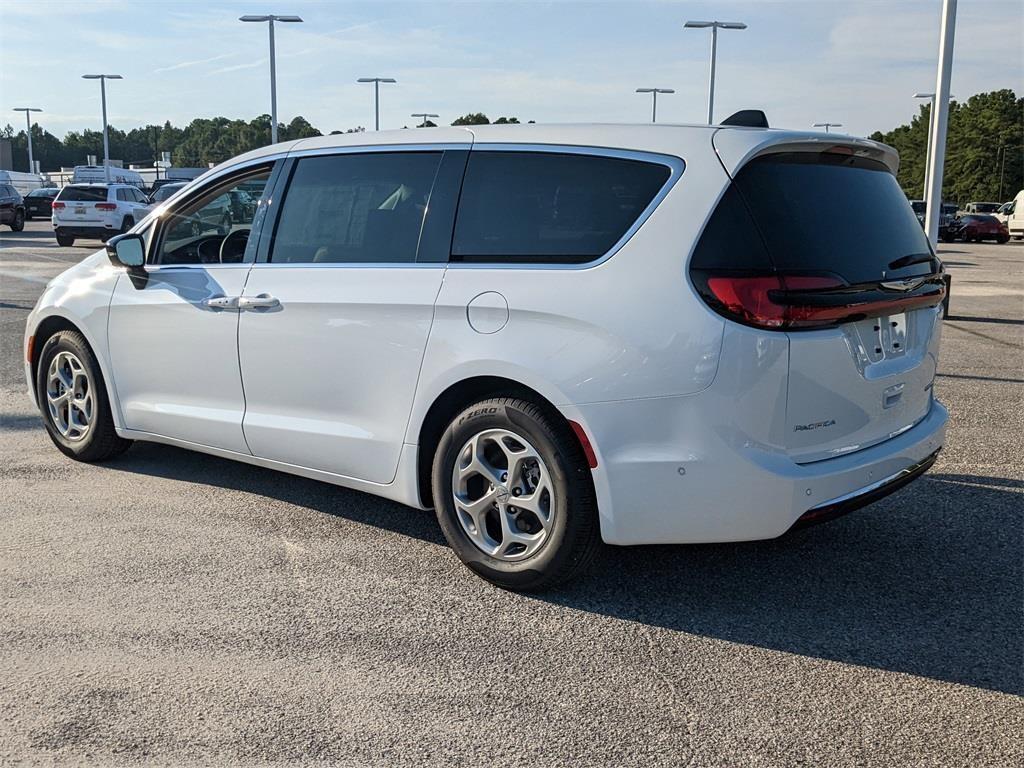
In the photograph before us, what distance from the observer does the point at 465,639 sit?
3.67 m

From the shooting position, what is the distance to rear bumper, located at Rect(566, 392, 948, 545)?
141 inches

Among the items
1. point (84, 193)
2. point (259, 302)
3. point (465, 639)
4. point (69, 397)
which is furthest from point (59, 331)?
point (84, 193)

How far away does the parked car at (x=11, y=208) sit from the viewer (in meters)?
33.5

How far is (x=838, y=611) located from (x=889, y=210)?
1.56 meters

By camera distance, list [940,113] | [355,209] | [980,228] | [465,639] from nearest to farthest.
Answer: [465,639] < [355,209] < [940,113] < [980,228]

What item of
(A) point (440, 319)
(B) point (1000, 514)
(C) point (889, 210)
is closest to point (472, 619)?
(A) point (440, 319)

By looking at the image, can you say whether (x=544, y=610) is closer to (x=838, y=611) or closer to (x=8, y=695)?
(x=838, y=611)

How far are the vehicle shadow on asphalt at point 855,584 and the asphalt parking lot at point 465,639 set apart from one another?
1cm

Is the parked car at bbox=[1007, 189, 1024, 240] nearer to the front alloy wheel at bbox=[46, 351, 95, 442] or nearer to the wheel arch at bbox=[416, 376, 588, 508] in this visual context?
the front alloy wheel at bbox=[46, 351, 95, 442]

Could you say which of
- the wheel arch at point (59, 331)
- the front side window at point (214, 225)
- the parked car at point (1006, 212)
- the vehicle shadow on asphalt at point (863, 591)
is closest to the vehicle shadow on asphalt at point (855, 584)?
the vehicle shadow on asphalt at point (863, 591)

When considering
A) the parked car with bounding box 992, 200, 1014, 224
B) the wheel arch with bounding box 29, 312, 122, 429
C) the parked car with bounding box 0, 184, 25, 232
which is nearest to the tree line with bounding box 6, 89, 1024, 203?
the parked car with bounding box 992, 200, 1014, 224

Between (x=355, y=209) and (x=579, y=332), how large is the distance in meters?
1.41

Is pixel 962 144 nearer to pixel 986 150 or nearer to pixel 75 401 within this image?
pixel 986 150

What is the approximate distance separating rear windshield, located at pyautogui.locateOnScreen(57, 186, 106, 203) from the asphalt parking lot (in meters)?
23.9
